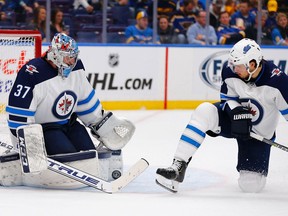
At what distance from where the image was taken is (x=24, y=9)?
25.6ft

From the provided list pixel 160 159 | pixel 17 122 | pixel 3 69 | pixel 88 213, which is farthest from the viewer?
pixel 160 159

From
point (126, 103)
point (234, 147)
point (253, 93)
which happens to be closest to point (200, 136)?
point (253, 93)

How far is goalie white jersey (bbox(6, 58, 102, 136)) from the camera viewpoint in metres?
4.28

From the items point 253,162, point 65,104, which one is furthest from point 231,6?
point 65,104

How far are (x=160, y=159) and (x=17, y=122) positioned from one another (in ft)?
4.58

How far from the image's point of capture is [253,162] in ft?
14.7

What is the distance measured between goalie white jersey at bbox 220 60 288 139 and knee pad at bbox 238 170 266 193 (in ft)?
0.70

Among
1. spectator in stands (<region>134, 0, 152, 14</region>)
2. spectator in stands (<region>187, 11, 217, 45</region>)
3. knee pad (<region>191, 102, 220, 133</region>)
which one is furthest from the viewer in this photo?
spectator in stands (<region>187, 11, 217, 45</region>)

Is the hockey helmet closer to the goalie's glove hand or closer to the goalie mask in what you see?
the goalie's glove hand

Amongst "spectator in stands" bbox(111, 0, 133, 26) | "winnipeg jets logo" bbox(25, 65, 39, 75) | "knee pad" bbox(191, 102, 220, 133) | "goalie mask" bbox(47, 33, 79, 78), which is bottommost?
"spectator in stands" bbox(111, 0, 133, 26)

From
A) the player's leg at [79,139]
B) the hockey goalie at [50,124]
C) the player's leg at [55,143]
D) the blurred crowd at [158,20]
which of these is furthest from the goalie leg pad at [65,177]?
the blurred crowd at [158,20]

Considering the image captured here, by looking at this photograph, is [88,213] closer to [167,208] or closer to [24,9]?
[167,208]

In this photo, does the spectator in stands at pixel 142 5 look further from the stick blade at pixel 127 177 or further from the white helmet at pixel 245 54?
the stick blade at pixel 127 177

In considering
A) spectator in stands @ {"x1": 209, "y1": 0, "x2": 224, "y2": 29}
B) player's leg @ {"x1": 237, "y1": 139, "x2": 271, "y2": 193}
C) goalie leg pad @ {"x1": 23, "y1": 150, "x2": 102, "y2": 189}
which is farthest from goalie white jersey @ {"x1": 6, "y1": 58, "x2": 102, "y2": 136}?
spectator in stands @ {"x1": 209, "y1": 0, "x2": 224, "y2": 29}
